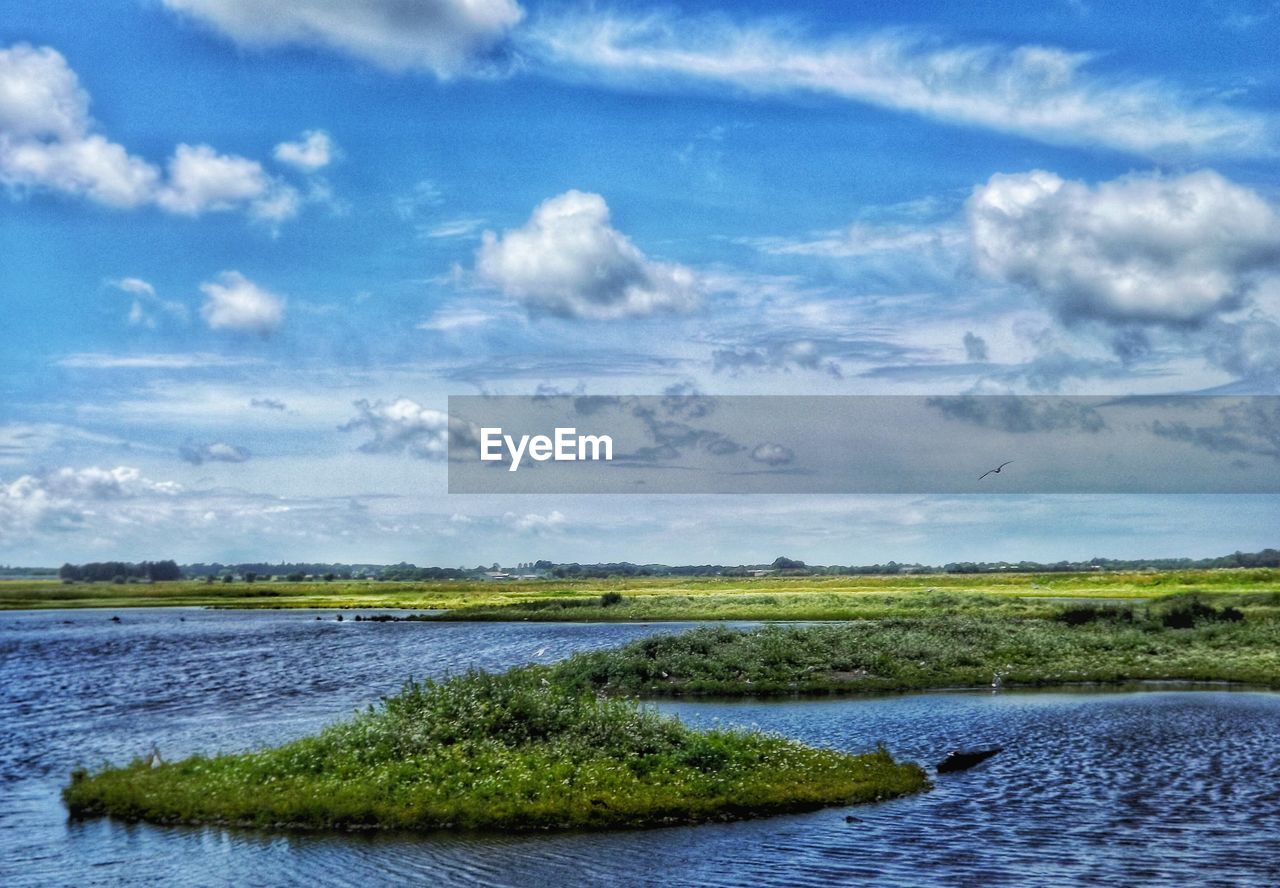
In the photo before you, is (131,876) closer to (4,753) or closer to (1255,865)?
(4,753)

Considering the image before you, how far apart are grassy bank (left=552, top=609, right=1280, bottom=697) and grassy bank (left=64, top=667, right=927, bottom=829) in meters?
21.4

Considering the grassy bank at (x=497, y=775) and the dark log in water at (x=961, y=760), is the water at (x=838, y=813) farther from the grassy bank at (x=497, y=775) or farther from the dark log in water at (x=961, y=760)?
the grassy bank at (x=497, y=775)

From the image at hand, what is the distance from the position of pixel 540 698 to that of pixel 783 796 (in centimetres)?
819

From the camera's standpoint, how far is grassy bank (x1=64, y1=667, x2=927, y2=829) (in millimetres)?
29266

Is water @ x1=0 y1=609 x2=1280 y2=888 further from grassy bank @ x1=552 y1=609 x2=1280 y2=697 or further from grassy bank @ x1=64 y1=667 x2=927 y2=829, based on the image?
grassy bank @ x1=552 y1=609 x2=1280 y2=697

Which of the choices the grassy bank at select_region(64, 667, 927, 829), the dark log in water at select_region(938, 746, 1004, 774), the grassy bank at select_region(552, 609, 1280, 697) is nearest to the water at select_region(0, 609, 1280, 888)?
the dark log in water at select_region(938, 746, 1004, 774)

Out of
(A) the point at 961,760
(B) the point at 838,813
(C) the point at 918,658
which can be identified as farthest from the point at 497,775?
(C) the point at 918,658

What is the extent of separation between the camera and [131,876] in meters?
25.9

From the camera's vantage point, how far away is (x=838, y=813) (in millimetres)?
30656

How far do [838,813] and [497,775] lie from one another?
9.58m

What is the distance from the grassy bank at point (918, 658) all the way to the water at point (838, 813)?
3953mm

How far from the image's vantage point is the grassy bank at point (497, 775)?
29266mm

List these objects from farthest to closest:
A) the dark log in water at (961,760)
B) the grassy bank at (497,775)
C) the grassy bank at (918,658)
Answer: the grassy bank at (918,658)
the dark log in water at (961,760)
the grassy bank at (497,775)

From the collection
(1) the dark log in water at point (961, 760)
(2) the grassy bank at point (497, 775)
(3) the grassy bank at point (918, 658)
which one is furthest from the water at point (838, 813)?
(3) the grassy bank at point (918, 658)
